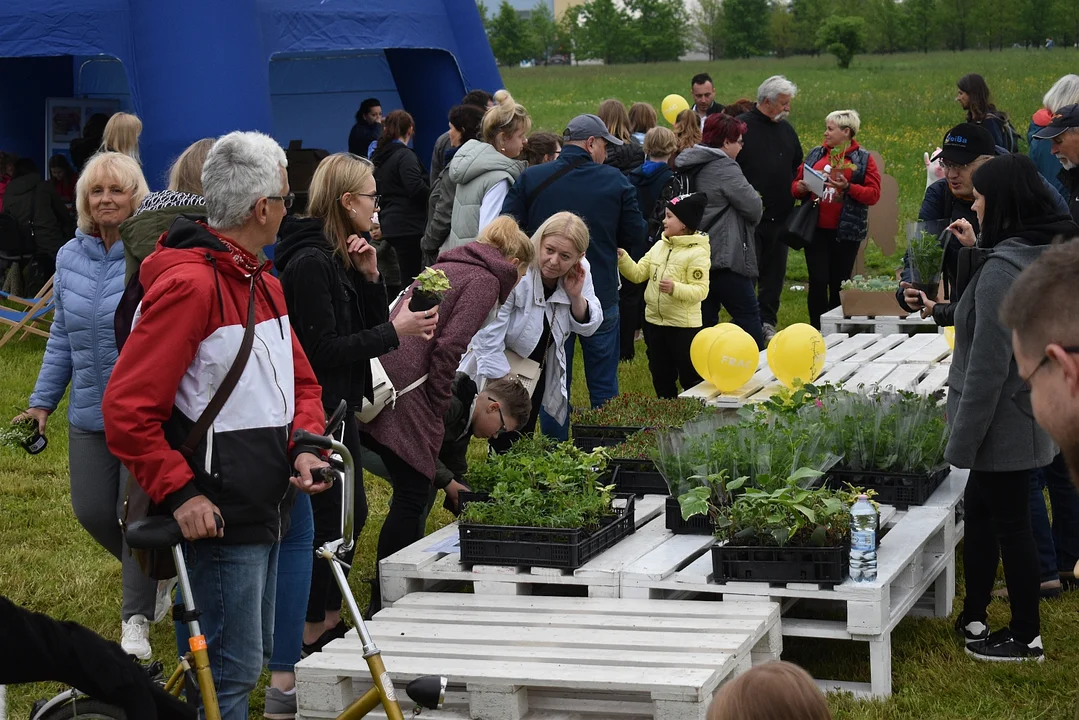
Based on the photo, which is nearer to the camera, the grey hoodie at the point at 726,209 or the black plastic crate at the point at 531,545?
the black plastic crate at the point at 531,545

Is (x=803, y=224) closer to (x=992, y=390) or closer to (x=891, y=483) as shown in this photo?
(x=891, y=483)

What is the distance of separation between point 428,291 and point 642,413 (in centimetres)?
189

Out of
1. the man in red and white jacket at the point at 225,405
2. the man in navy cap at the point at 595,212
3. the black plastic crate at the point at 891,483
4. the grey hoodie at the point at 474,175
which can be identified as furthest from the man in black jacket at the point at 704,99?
the man in red and white jacket at the point at 225,405

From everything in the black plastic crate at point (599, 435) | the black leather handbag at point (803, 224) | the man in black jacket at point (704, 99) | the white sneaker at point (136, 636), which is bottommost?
the white sneaker at point (136, 636)

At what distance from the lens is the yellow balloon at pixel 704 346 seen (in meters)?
7.67

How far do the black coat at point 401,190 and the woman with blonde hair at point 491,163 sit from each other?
207cm

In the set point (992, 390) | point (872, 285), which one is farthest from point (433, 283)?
point (872, 285)

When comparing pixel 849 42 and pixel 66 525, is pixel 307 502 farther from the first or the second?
pixel 849 42

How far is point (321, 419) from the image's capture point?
3.93m

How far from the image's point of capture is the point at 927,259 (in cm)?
673

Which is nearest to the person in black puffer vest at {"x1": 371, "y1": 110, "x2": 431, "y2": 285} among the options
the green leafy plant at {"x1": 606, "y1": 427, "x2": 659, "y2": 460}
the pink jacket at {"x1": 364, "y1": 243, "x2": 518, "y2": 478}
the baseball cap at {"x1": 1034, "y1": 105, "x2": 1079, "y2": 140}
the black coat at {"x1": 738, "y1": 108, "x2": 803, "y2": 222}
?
the black coat at {"x1": 738, "y1": 108, "x2": 803, "y2": 222}

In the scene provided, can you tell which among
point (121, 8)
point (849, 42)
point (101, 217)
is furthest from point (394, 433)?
point (849, 42)

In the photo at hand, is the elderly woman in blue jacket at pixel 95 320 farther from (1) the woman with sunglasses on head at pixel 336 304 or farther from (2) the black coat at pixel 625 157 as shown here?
(2) the black coat at pixel 625 157

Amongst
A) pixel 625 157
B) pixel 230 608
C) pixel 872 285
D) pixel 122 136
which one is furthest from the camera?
pixel 872 285
